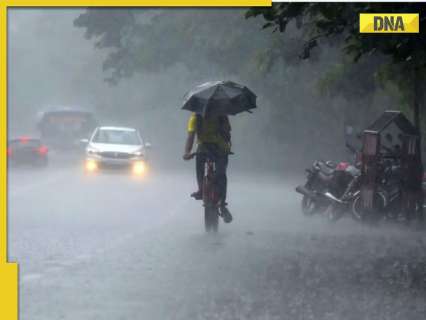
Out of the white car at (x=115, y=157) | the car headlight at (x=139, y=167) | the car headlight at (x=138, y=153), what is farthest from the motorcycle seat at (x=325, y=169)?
the car headlight at (x=138, y=153)

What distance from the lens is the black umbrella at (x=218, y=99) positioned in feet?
48.7

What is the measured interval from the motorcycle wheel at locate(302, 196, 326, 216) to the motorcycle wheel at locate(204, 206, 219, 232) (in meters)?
4.35

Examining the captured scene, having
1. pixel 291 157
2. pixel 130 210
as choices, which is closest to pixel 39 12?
pixel 291 157

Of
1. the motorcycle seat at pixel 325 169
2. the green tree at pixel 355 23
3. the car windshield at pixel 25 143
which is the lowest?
the motorcycle seat at pixel 325 169

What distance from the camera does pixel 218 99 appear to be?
14906 mm

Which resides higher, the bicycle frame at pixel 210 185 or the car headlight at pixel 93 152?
the car headlight at pixel 93 152

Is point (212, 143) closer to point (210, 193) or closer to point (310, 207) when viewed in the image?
point (210, 193)

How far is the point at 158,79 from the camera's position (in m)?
62.3

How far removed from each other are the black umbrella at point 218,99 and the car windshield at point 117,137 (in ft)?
62.9

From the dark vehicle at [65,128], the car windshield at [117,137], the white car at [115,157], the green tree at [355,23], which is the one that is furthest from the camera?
the dark vehicle at [65,128]

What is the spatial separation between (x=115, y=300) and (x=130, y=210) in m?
10.7

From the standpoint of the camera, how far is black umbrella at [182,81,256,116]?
14.9 metres

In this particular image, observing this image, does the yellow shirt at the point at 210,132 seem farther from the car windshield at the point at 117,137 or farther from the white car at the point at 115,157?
the car windshield at the point at 117,137

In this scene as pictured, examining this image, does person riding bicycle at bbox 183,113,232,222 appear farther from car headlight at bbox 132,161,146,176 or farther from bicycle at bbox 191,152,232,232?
car headlight at bbox 132,161,146,176
